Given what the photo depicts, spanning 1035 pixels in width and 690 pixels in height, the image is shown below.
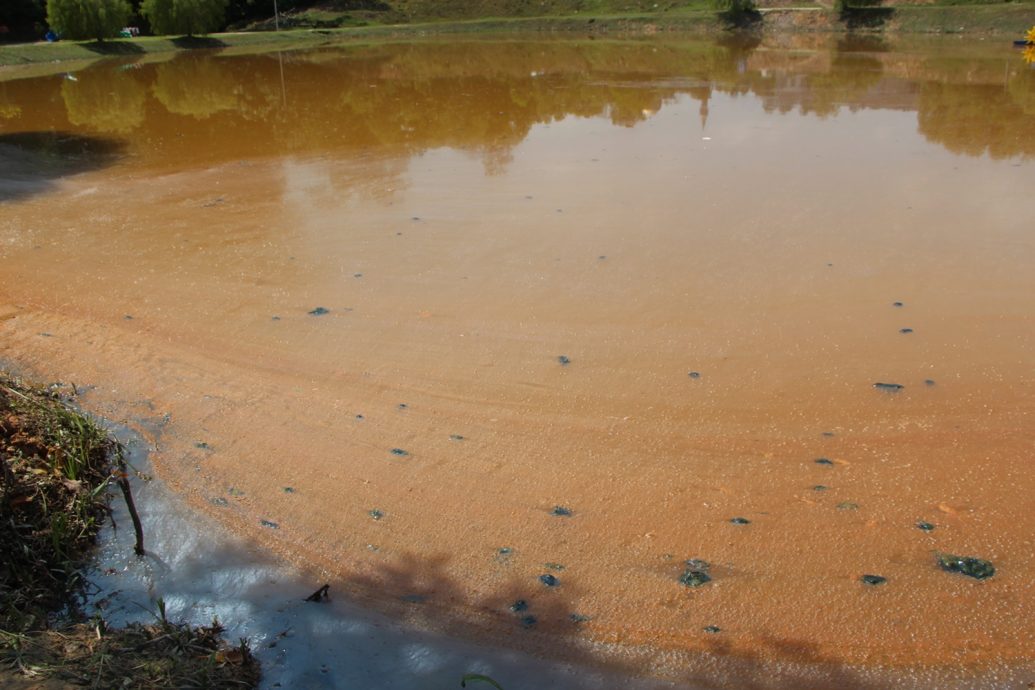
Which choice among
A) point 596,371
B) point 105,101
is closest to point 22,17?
point 105,101

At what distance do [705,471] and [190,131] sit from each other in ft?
41.4

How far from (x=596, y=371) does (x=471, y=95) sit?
1404cm

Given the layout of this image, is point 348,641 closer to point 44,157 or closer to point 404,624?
point 404,624

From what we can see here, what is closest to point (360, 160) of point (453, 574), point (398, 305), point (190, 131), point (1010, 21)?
point (190, 131)

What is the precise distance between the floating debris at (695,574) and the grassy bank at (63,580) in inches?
71.5

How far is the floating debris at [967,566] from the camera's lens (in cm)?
363

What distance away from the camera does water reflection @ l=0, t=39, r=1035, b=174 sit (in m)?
13.2

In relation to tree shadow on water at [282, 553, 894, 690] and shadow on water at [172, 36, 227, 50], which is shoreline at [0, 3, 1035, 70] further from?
tree shadow on water at [282, 553, 894, 690]

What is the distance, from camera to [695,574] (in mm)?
3670

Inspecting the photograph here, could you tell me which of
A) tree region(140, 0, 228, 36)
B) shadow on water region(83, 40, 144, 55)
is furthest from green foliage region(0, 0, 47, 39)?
shadow on water region(83, 40, 144, 55)

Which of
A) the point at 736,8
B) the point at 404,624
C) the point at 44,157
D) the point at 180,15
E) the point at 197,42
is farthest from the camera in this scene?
the point at 736,8

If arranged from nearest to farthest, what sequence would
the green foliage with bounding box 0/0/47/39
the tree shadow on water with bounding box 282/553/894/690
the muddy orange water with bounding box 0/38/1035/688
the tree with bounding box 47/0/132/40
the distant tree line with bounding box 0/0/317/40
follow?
1. the tree shadow on water with bounding box 282/553/894/690
2. the muddy orange water with bounding box 0/38/1035/688
3. the tree with bounding box 47/0/132/40
4. the distant tree line with bounding box 0/0/317/40
5. the green foliage with bounding box 0/0/47/39

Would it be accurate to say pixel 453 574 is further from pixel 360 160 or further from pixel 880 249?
pixel 360 160

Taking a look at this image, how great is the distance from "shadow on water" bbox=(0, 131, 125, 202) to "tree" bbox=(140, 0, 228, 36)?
23.2m
